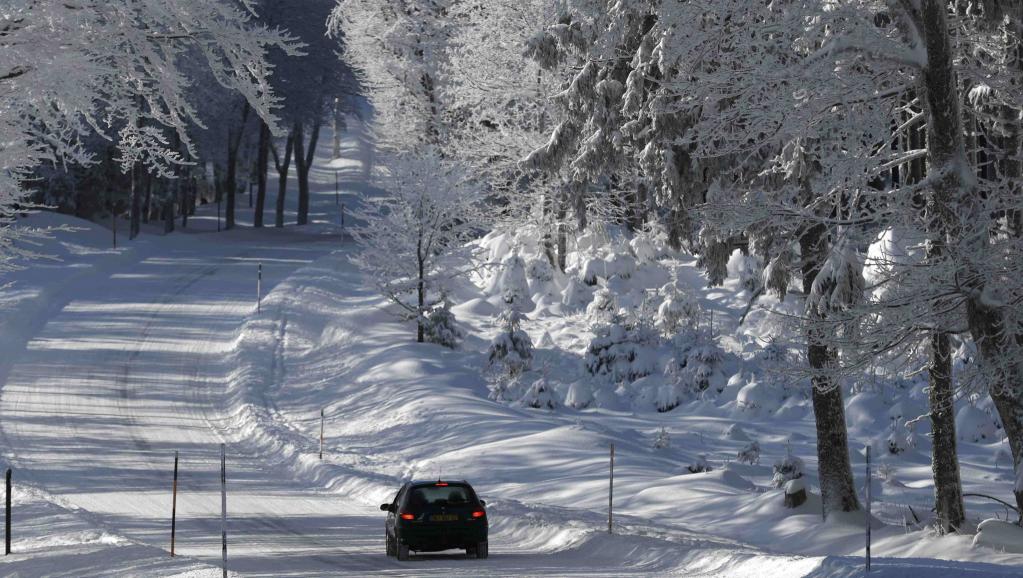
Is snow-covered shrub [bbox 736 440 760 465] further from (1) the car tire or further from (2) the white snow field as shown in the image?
(1) the car tire

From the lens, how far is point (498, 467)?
22078 millimetres

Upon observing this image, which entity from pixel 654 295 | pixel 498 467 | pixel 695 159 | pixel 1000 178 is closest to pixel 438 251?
pixel 654 295

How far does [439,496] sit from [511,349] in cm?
1552

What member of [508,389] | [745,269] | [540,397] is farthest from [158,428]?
[745,269]

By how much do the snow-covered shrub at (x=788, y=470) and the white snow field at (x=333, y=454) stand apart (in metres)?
0.51

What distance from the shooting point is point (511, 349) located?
3092 cm

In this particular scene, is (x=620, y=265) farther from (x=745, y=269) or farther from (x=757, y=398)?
(x=757, y=398)

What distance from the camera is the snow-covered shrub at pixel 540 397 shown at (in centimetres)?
2847

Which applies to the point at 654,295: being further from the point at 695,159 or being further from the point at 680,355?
the point at 695,159

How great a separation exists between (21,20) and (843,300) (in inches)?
396

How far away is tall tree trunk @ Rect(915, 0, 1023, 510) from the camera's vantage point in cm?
1277

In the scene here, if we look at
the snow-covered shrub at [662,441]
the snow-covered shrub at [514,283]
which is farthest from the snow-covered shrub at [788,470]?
the snow-covered shrub at [514,283]

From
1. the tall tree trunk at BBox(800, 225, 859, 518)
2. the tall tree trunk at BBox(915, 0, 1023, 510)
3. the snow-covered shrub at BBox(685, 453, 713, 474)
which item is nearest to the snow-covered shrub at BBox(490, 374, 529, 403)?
the snow-covered shrub at BBox(685, 453, 713, 474)

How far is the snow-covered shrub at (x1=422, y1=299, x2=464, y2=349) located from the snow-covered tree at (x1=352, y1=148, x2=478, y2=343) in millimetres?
1115
